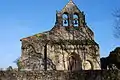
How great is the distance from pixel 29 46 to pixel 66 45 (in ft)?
15.1

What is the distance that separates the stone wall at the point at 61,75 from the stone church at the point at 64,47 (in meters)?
12.6

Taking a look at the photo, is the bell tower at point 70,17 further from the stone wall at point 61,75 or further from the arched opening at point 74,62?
the stone wall at point 61,75

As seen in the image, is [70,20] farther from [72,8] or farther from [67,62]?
[67,62]

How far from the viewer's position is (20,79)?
21.3 meters

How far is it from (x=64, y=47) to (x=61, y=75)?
14297mm

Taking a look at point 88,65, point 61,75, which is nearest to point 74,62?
point 88,65

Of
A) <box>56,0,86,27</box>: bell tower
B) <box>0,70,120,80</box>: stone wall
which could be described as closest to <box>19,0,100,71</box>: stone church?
<box>56,0,86,27</box>: bell tower

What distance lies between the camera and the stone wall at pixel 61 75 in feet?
67.7

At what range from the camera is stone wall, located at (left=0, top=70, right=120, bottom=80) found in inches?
812

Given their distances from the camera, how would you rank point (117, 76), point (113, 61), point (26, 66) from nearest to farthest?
point (117, 76) → point (26, 66) → point (113, 61)

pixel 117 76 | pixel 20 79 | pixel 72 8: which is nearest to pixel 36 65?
pixel 72 8

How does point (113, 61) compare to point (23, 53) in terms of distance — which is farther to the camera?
point (113, 61)

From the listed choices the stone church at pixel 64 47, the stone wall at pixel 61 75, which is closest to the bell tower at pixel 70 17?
the stone church at pixel 64 47

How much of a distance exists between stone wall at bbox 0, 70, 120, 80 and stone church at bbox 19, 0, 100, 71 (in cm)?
1260
